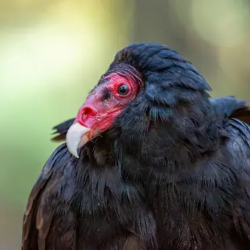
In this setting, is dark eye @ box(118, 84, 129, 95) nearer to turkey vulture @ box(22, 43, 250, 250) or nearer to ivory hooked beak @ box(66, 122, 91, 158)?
turkey vulture @ box(22, 43, 250, 250)

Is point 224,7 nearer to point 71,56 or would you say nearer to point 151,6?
point 151,6

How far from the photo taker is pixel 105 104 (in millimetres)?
1836

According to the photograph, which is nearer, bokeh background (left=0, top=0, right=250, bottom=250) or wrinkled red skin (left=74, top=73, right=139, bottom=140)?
wrinkled red skin (left=74, top=73, right=139, bottom=140)

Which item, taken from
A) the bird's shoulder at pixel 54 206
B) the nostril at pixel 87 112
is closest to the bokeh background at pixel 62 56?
the bird's shoulder at pixel 54 206

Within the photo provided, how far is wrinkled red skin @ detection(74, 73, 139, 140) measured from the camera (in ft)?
5.89

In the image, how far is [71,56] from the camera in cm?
425

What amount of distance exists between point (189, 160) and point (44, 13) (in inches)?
113

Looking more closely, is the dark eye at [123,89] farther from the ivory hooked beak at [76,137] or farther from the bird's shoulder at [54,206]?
the bird's shoulder at [54,206]

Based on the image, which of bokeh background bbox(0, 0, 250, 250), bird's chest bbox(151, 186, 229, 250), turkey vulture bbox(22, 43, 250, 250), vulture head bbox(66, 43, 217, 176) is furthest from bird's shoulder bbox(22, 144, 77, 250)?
bokeh background bbox(0, 0, 250, 250)

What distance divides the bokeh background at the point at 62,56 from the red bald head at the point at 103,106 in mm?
2211

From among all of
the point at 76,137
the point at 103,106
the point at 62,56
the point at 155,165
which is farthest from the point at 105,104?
the point at 62,56

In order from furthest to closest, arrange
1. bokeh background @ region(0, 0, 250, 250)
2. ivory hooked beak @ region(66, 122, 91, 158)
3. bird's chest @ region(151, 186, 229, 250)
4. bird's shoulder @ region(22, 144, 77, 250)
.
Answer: bokeh background @ region(0, 0, 250, 250), bird's shoulder @ region(22, 144, 77, 250), bird's chest @ region(151, 186, 229, 250), ivory hooked beak @ region(66, 122, 91, 158)

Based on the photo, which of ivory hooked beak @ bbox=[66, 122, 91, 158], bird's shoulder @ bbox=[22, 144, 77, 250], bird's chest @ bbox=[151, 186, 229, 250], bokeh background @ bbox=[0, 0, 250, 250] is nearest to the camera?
ivory hooked beak @ bbox=[66, 122, 91, 158]

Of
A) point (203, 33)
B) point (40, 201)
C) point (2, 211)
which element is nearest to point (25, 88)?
point (2, 211)
